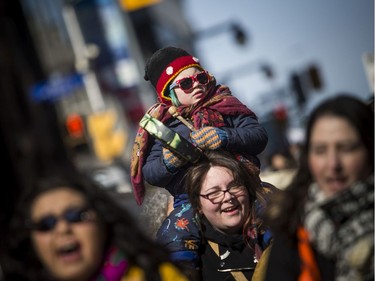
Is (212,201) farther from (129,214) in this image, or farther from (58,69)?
(58,69)

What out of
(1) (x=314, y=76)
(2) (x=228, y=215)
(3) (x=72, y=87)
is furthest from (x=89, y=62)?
(2) (x=228, y=215)

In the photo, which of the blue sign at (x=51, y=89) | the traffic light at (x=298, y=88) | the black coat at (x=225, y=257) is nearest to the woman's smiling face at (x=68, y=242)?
the black coat at (x=225, y=257)

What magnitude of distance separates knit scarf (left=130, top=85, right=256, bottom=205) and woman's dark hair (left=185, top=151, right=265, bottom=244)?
0.51 feet

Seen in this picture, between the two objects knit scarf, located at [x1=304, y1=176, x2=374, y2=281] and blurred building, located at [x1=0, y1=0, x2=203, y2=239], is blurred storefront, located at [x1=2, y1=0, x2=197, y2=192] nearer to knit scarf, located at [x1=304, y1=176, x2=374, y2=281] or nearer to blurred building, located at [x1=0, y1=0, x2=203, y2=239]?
blurred building, located at [x1=0, y1=0, x2=203, y2=239]

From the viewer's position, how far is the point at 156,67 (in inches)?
159

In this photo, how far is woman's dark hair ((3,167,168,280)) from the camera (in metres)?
3.36

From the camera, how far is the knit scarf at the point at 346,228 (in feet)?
10.5

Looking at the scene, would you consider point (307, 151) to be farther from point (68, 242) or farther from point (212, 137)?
point (68, 242)

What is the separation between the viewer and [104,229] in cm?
336

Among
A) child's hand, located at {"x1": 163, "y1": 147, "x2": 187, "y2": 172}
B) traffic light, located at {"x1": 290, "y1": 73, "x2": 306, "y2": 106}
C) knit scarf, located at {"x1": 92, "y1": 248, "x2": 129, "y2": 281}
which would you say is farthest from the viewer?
traffic light, located at {"x1": 290, "y1": 73, "x2": 306, "y2": 106}

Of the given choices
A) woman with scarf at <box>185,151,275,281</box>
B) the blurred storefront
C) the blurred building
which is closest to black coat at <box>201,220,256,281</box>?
woman with scarf at <box>185,151,275,281</box>

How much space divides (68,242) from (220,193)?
0.90 metres

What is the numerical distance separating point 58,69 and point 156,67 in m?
31.8

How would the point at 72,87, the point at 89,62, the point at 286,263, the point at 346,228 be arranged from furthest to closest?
the point at 89,62, the point at 72,87, the point at 286,263, the point at 346,228
